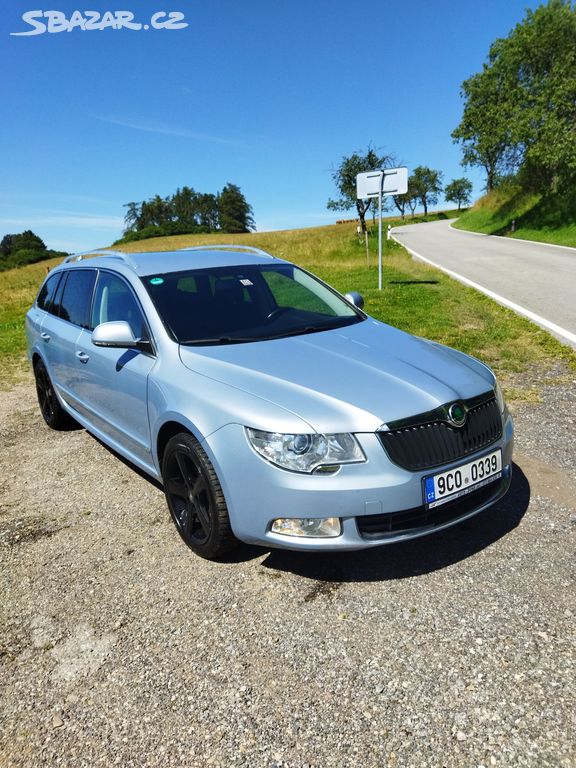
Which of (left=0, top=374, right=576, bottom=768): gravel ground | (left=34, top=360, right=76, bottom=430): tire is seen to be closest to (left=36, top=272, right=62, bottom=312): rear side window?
(left=34, top=360, right=76, bottom=430): tire

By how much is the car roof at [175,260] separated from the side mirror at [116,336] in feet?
1.95

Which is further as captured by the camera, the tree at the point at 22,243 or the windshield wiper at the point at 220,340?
the tree at the point at 22,243

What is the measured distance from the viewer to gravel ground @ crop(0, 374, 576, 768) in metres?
1.95

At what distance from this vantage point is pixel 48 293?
5.50 metres

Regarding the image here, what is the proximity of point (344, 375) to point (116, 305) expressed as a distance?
194cm

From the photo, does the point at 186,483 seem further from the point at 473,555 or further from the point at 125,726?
the point at 473,555

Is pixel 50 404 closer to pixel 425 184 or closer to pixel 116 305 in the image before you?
pixel 116 305

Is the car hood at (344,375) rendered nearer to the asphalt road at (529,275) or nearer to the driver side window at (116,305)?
the driver side window at (116,305)

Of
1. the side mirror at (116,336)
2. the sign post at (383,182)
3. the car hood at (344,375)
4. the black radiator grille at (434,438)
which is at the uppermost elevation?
the sign post at (383,182)

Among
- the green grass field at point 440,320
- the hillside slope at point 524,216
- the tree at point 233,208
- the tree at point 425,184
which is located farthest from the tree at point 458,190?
the green grass field at point 440,320

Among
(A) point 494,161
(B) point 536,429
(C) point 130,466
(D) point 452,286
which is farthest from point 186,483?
(A) point 494,161

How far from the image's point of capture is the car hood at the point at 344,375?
2579 mm

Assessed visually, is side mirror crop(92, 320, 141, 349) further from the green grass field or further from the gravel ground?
the green grass field

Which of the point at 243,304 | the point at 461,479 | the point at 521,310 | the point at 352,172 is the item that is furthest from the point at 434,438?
the point at 352,172
